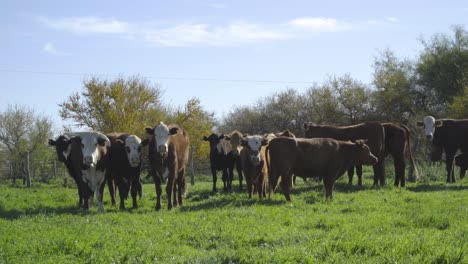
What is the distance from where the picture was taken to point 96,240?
8.04 metres

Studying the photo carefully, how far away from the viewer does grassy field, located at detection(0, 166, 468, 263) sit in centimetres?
721

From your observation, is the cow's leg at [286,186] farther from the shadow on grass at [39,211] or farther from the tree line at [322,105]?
the tree line at [322,105]

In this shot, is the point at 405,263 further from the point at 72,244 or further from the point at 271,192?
the point at 271,192

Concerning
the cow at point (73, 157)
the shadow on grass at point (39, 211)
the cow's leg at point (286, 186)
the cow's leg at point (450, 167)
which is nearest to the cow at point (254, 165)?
the cow's leg at point (286, 186)

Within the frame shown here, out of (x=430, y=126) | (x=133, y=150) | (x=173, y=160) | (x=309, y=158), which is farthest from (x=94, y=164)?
(x=430, y=126)

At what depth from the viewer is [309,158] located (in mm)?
13773

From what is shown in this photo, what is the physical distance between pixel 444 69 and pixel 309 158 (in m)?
32.5

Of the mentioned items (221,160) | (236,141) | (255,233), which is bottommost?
(255,233)

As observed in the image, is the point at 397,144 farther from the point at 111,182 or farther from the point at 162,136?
the point at 111,182

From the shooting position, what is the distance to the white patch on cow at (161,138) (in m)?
12.7

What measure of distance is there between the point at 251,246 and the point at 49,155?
113ft

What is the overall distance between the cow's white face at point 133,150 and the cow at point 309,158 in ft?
11.3

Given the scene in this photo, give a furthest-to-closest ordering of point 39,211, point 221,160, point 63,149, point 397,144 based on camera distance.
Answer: point 397,144 → point 221,160 → point 63,149 → point 39,211

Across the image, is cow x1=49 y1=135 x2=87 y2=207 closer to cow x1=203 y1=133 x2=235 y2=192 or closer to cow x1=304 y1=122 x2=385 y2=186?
cow x1=203 y1=133 x2=235 y2=192
